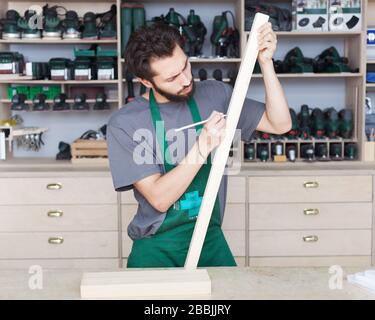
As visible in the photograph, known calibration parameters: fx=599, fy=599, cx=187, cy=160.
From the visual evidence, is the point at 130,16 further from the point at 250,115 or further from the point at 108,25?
the point at 250,115

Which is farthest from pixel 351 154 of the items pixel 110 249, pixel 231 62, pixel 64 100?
pixel 64 100

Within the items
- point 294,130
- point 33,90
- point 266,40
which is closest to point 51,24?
point 33,90

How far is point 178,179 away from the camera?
1.78 m

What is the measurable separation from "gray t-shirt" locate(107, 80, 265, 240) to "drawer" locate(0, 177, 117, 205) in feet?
4.70

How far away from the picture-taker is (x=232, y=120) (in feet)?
5.51

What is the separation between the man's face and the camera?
71.6 inches

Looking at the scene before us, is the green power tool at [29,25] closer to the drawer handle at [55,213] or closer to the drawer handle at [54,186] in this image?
the drawer handle at [54,186]

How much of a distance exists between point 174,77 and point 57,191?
1800mm

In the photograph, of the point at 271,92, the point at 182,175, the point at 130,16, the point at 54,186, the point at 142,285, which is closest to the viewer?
the point at 142,285

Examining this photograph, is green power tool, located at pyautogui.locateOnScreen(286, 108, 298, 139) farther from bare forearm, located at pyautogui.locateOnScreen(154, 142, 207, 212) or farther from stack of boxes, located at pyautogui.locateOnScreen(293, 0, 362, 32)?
bare forearm, located at pyautogui.locateOnScreen(154, 142, 207, 212)

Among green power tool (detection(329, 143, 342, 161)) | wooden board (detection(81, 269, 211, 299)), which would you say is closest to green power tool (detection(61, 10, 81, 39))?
green power tool (detection(329, 143, 342, 161))

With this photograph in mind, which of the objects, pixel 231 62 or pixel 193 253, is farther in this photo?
pixel 231 62
